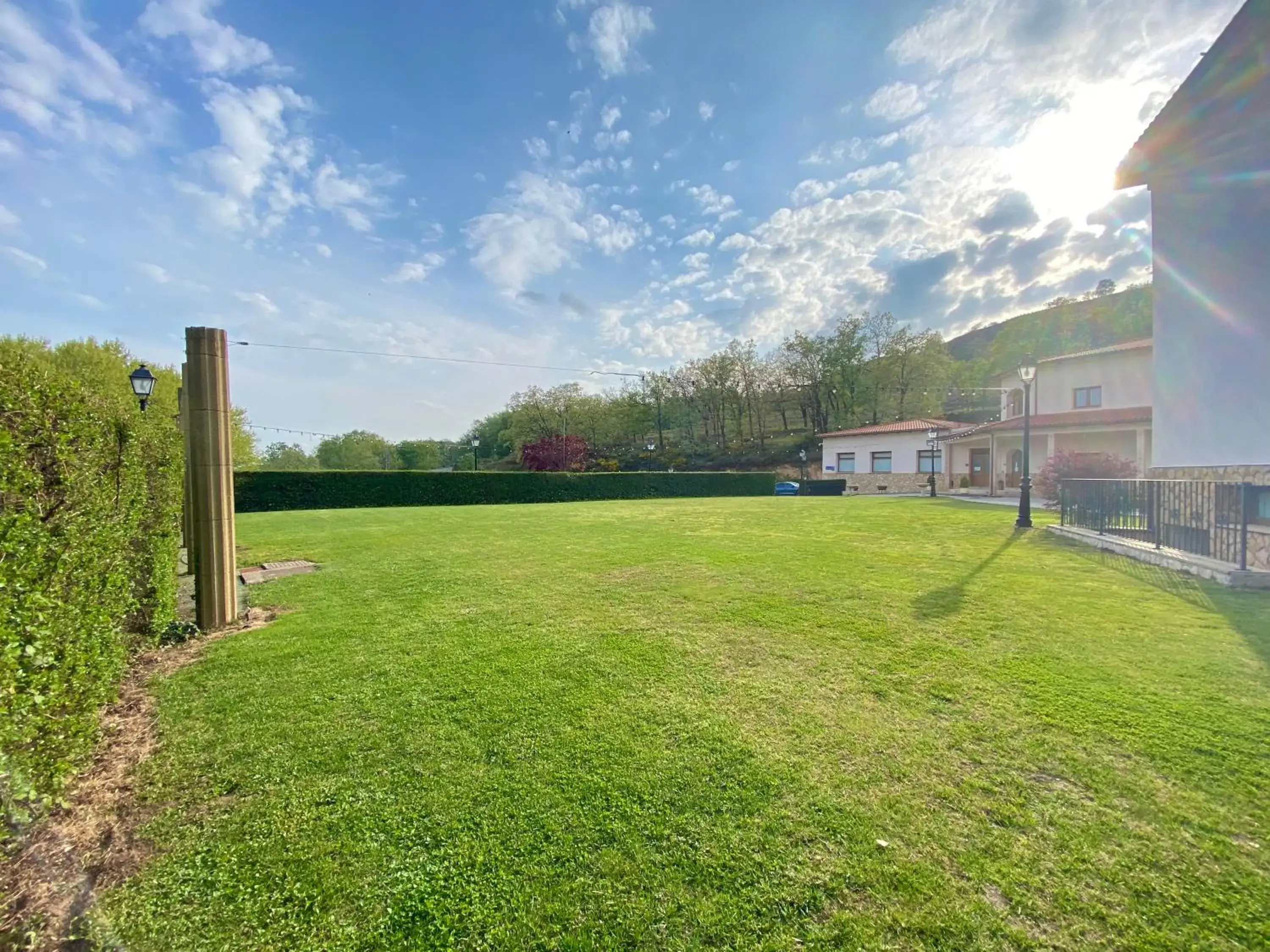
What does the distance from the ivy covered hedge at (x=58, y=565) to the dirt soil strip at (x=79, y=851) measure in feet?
0.67

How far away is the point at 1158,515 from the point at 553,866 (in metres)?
9.61

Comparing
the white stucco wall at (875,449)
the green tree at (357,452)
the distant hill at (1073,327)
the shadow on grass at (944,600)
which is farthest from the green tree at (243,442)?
the distant hill at (1073,327)

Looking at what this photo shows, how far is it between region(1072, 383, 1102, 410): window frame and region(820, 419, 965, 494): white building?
5.41 m

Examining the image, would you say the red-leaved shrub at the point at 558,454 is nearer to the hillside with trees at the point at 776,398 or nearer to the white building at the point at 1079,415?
the hillside with trees at the point at 776,398

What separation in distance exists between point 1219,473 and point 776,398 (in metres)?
40.0

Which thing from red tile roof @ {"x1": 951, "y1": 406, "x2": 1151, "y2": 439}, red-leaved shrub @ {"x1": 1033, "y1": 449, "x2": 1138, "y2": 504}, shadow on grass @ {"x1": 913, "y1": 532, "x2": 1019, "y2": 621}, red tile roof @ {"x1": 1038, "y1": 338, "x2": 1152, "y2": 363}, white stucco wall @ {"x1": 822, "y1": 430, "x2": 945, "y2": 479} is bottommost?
shadow on grass @ {"x1": 913, "y1": 532, "x2": 1019, "y2": 621}

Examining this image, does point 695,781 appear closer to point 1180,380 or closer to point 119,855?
point 119,855

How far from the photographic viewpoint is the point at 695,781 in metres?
2.26

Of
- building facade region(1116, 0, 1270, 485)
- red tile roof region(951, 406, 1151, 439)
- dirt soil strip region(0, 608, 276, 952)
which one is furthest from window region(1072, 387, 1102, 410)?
dirt soil strip region(0, 608, 276, 952)

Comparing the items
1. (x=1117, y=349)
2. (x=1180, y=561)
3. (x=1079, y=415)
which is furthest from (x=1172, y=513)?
(x=1117, y=349)

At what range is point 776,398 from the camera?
1837 inches

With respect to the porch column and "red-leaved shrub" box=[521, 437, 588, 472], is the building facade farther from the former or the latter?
"red-leaved shrub" box=[521, 437, 588, 472]

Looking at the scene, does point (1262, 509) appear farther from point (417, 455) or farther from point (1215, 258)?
point (417, 455)

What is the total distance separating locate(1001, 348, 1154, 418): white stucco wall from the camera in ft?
69.2
